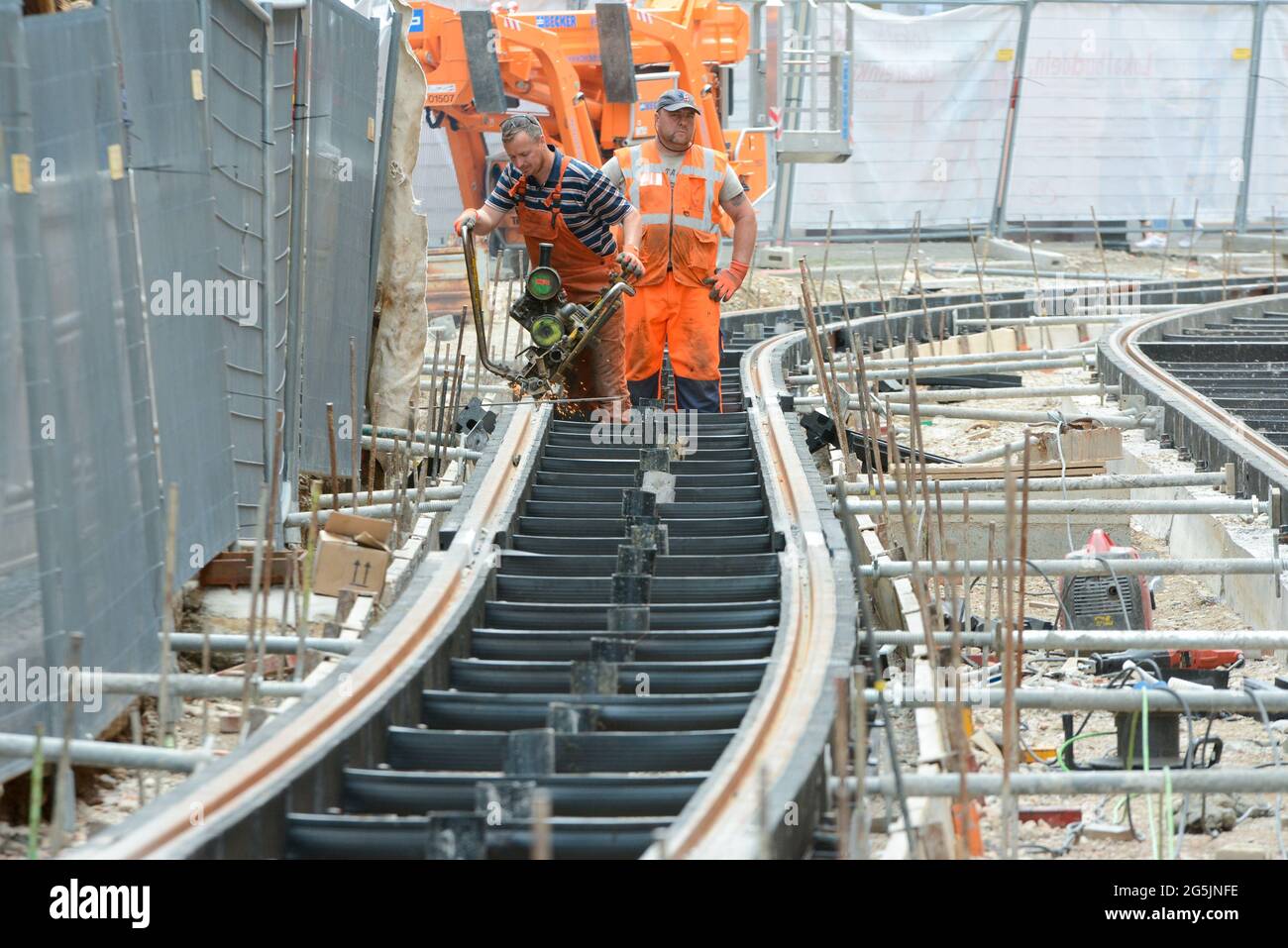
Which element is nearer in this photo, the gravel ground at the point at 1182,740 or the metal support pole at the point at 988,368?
the gravel ground at the point at 1182,740

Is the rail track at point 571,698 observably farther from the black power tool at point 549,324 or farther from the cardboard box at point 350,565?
the black power tool at point 549,324

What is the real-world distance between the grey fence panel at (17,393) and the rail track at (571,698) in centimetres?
76

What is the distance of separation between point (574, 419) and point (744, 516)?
237 centimetres

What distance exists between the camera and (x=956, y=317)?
1731 cm

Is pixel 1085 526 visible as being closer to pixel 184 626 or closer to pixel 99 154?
pixel 184 626

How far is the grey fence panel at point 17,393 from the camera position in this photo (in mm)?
4801

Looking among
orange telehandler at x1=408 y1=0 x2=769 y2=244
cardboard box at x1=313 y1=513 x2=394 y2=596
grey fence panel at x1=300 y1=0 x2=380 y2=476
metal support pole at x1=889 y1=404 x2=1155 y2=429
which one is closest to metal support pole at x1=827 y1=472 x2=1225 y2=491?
metal support pole at x1=889 y1=404 x2=1155 y2=429

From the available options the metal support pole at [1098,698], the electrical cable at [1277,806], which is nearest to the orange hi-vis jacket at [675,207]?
the metal support pole at [1098,698]

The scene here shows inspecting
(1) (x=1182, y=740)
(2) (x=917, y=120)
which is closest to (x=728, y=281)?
(1) (x=1182, y=740)

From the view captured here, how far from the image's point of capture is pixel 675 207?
377 inches

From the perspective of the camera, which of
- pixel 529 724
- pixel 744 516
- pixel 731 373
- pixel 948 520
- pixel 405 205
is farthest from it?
pixel 731 373

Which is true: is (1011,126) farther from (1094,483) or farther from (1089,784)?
(1089,784)
